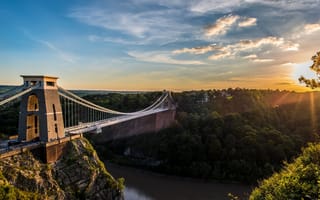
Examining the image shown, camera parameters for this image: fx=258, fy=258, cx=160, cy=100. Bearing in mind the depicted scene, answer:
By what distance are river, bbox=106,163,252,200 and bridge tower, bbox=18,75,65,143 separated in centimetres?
656

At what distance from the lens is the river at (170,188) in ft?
47.3

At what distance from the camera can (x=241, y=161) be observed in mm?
18594

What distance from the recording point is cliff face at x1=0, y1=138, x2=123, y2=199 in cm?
729

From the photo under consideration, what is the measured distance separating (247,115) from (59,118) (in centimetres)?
1847

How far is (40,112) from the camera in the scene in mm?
9078

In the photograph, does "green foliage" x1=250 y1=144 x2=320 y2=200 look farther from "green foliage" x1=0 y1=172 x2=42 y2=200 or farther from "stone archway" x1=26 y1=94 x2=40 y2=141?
"stone archway" x1=26 y1=94 x2=40 y2=141

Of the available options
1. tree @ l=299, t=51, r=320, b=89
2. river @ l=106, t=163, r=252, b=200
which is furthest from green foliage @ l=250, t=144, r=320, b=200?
river @ l=106, t=163, r=252, b=200

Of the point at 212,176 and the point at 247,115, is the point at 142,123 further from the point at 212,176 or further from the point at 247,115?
the point at 247,115

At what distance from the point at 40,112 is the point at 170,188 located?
383 inches

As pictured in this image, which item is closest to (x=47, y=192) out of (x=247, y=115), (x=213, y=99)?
(x=247, y=115)

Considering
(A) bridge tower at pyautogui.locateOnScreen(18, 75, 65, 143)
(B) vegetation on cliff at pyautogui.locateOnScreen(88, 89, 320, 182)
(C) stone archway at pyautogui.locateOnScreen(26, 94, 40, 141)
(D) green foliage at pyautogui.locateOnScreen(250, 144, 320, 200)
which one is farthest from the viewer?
(B) vegetation on cliff at pyautogui.locateOnScreen(88, 89, 320, 182)

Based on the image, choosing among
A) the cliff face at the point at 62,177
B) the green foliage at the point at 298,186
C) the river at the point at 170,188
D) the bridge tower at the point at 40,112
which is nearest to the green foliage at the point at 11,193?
the cliff face at the point at 62,177

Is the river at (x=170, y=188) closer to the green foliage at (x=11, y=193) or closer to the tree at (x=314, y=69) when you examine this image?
the green foliage at (x=11, y=193)

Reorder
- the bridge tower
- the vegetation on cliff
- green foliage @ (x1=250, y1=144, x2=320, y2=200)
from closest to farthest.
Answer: green foliage @ (x1=250, y1=144, x2=320, y2=200) → the bridge tower → the vegetation on cliff
